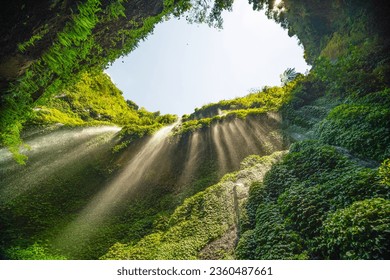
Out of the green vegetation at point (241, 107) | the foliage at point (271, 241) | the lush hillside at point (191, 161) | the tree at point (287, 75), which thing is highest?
the tree at point (287, 75)

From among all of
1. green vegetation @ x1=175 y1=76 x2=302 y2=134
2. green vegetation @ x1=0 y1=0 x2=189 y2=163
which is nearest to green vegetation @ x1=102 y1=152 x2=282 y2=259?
green vegetation @ x1=0 y1=0 x2=189 y2=163

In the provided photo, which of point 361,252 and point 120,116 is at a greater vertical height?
point 120,116

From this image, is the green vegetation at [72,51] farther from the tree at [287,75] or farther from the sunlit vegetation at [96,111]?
the tree at [287,75]

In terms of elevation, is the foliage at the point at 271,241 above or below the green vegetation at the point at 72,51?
below

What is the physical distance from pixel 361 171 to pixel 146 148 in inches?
495

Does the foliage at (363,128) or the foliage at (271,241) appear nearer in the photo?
the foliage at (271,241)

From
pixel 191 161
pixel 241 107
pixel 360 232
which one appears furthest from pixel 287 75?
pixel 360 232

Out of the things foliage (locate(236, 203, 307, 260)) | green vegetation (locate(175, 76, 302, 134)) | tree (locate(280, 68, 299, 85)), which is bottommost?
foliage (locate(236, 203, 307, 260))

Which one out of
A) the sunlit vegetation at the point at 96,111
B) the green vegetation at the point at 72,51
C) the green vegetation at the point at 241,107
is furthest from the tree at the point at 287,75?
the green vegetation at the point at 72,51

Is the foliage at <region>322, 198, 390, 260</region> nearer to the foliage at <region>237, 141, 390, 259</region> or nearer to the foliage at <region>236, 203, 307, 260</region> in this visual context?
the foliage at <region>237, 141, 390, 259</region>

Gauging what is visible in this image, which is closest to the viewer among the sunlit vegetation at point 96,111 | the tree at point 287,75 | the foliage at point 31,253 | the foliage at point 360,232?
the foliage at point 360,232

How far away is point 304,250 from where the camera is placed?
5594 millimetres
